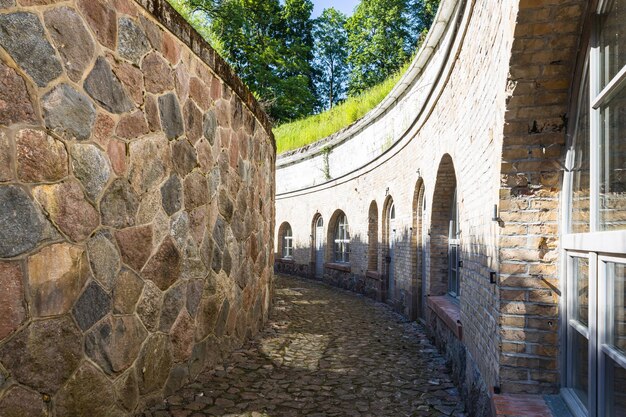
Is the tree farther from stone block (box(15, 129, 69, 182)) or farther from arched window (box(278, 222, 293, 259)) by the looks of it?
stone block (box(15, 129, 69, 182))

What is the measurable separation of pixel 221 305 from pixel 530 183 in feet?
10.4

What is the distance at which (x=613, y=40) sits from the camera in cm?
229

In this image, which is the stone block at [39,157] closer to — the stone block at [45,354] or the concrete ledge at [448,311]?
the stone block at [45,354]

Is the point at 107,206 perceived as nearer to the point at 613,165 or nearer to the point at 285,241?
the point at 613,165

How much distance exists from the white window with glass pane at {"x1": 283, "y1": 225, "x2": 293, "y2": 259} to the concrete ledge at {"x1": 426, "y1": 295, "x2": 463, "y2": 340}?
1170cm

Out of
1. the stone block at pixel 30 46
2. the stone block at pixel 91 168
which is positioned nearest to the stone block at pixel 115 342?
the stone block at pixel 91 168

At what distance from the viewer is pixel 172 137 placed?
3809 millimetres

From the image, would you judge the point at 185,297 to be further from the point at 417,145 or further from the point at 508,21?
the point at 417,145

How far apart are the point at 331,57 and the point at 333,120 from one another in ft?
68.5

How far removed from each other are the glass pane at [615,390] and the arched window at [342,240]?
11.5 metres

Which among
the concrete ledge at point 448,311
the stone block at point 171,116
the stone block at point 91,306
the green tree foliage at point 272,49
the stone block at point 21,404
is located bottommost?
the concrete ledge at point 448,311

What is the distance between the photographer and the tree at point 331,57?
33.8 metres

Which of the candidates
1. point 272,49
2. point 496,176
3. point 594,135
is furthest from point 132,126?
point 272,49

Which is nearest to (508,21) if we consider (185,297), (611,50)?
(611,50)
